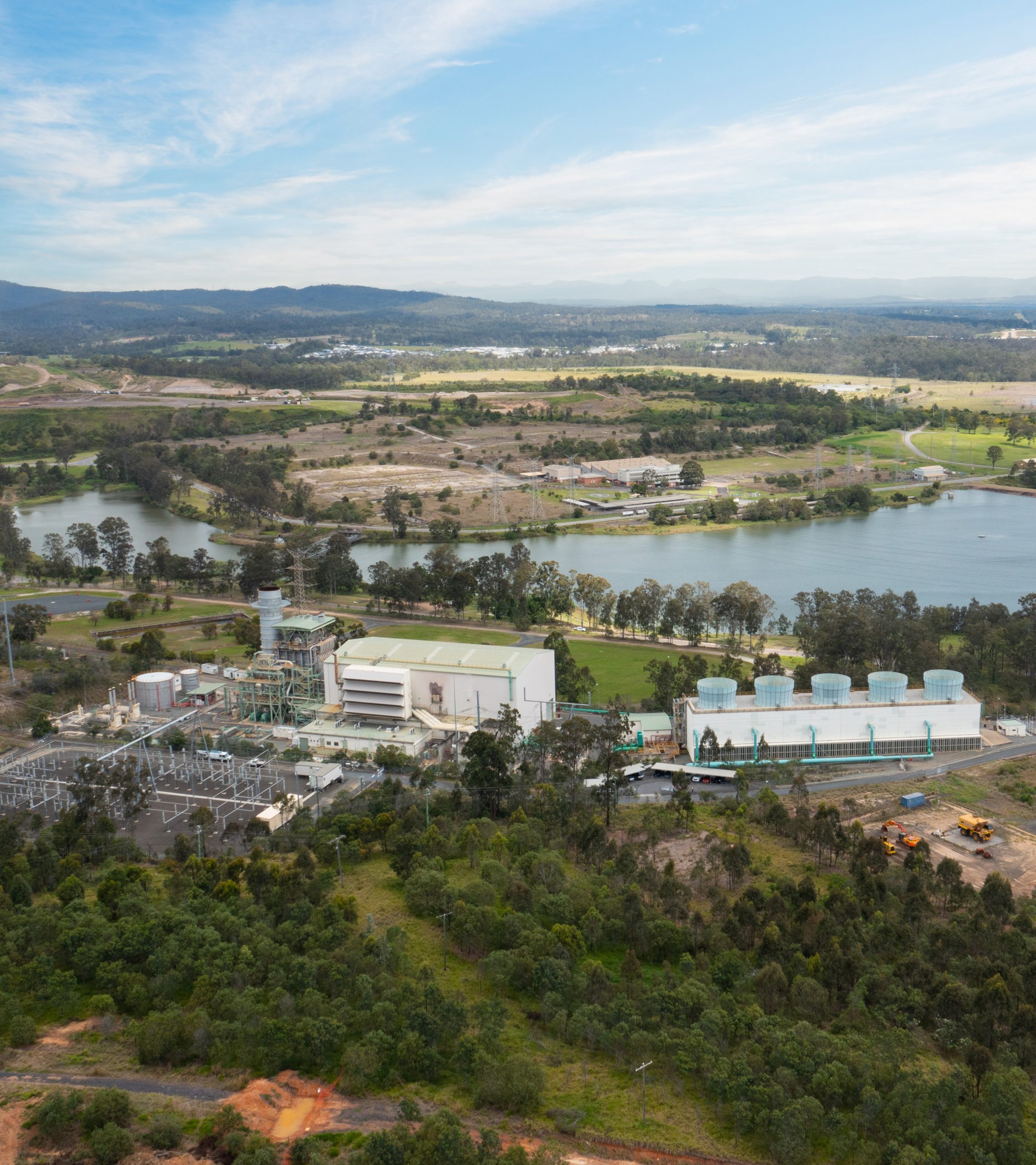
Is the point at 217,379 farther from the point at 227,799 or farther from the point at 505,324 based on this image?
the point at 505,324

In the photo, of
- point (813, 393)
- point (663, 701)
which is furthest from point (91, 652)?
point (813, 393)

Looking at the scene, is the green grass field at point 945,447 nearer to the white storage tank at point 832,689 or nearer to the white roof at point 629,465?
the white roof at point 629,465

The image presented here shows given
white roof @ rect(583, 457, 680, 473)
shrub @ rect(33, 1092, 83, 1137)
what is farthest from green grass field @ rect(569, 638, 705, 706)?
white roof @ rect(583, 457, 680, 473)

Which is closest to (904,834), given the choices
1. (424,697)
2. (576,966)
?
(576,966)

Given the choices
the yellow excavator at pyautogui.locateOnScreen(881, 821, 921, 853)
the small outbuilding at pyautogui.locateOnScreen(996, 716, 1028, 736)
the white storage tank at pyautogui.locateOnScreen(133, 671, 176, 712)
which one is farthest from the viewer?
the white storage tank at pyautogui.locateOnScreen(133, 671, 176, 712)

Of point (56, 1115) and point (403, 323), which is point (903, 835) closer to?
point (56, 1115)

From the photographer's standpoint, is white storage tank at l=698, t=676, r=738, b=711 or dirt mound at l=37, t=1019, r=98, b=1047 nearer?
dirt mound at l=37, t=1019, r=98, b=1047

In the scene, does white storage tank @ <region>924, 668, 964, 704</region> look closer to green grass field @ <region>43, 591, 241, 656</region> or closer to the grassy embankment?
the grassy embankment
